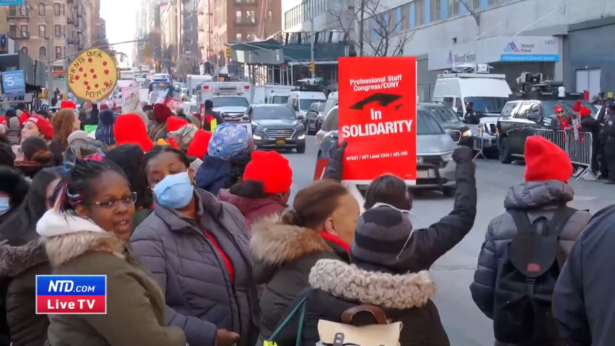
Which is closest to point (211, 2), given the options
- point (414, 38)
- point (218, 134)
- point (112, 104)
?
point (414, 38)

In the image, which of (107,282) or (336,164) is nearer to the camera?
(107,282)

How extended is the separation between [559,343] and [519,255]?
0.50m

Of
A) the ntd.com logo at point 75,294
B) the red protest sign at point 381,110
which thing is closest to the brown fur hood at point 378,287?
the ntd.com logo at point 75,294

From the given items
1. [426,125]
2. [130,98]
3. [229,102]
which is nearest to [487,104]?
[426,125]

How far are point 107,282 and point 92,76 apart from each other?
10287 mm

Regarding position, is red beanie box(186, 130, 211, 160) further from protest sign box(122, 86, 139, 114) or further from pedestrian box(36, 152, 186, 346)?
protest sign box(122, 86, 139, 114)

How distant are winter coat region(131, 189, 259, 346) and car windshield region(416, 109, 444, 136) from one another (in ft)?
41.1

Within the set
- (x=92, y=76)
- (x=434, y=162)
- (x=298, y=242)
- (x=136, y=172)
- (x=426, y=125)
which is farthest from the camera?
(x=426, y=125)

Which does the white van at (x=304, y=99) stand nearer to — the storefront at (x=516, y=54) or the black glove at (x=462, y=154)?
the storefront at (x=516, y=54)

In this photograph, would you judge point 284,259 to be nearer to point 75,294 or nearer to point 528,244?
point 75,294

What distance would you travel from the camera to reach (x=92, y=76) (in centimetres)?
1245

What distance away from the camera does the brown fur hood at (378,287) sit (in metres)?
2.74

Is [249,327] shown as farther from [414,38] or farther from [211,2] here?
[211,2]

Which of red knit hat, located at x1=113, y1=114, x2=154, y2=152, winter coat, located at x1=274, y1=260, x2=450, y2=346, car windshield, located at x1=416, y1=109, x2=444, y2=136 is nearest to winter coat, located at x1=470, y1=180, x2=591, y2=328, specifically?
winter coat, located at x1=274, y1=260, x2=450, y2=346
